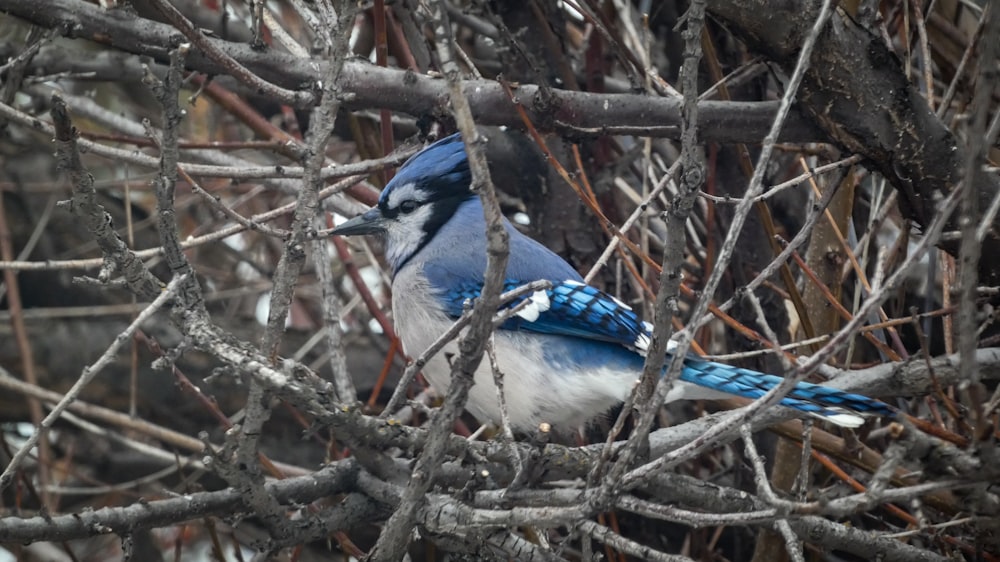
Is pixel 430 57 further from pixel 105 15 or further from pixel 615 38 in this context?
pixel 105 15

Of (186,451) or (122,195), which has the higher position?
(122,195)

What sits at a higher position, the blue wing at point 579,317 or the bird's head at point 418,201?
the bird's head at point 418,201

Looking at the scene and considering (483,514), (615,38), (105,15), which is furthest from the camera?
(615,38)

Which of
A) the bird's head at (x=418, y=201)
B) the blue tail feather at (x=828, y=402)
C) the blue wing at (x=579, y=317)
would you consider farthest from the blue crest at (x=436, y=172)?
the blue tail feather at (x=828, y=402)

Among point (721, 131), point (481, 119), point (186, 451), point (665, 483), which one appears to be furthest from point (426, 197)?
point (186, 451)

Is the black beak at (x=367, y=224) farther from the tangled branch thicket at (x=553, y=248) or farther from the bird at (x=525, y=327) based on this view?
the tangled branch thicket at (x=553, y=248)

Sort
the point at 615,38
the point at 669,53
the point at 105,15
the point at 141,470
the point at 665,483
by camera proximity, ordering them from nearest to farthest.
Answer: the point at 665,483 < the point at 105,15 < the point at 615,38 < the point at 669,53 < the point at 141,470

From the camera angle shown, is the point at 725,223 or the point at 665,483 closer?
the point at 665,483

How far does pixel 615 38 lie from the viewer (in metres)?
2.32

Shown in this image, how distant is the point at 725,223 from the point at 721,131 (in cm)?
47

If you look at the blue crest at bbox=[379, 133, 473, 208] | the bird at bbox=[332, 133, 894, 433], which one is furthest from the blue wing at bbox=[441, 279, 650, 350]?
the blue crest at bbox=[379, 133, 473, 208]

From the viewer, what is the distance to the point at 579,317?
87.7 inches

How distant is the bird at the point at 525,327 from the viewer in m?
2.21


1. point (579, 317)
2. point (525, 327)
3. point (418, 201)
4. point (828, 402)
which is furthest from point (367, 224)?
point (828, 402)
